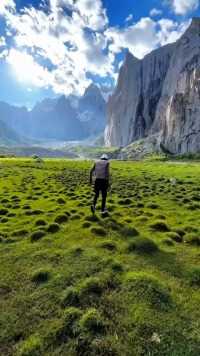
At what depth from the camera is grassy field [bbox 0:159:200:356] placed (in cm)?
765

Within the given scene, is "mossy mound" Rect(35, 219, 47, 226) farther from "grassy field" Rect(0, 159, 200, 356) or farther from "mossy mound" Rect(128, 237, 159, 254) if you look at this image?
"mossy mound" Rect(128, 237, 159, 254)

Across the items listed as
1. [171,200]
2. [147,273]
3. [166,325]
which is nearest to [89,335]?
[166,325]

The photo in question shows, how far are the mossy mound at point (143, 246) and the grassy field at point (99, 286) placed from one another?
0.04 metres

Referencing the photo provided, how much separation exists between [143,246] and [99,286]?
3.81m

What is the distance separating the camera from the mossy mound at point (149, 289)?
9102 mm

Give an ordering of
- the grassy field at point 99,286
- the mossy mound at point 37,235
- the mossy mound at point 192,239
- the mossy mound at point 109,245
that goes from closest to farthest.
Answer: the grassy field at point 99,286 < the mossy mound at point 109,245 < the mossy mound at point 192,239 < the mossy mound at point 37,235

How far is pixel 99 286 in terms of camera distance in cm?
991

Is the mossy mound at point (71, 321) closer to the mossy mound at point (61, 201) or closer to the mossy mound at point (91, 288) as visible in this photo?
the mossy mound at point (91, 288)

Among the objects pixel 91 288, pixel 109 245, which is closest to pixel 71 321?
pixel 91 288

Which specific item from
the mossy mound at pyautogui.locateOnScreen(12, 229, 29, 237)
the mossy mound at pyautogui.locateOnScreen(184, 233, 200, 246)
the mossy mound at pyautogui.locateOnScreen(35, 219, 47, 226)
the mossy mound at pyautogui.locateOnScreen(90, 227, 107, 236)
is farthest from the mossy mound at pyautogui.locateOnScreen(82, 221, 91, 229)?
the mossy mound at pyautogui.locateOnScreen(184, 233, 200, 246)

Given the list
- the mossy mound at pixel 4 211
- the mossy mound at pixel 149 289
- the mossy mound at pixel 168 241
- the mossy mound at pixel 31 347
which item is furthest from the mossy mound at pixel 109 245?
the mossy mound at pixel 4 211

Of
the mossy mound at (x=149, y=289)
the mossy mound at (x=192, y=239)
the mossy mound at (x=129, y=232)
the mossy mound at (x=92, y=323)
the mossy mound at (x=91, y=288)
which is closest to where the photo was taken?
the mossy mound at (x=92, y=323)

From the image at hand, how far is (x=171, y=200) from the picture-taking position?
26.2 meters

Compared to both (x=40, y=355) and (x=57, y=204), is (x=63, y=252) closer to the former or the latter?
(x=40, y=355)
